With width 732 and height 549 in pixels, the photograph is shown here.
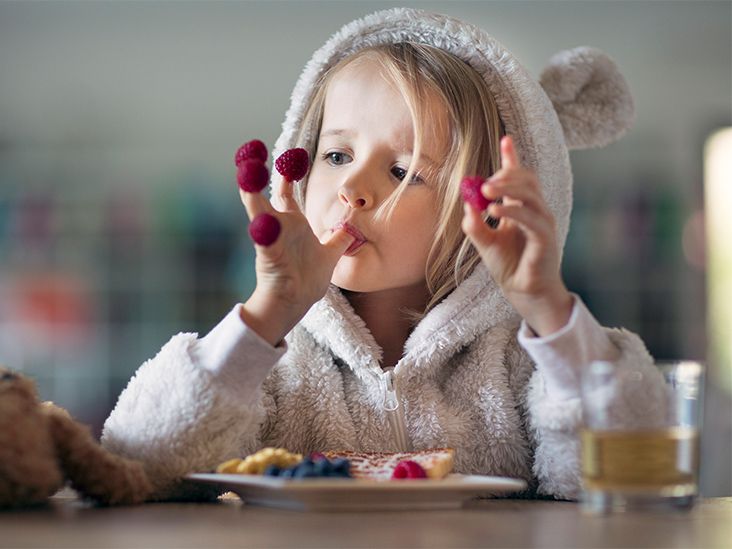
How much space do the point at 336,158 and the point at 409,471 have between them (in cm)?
48

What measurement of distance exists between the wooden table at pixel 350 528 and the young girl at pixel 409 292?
0.14 metres

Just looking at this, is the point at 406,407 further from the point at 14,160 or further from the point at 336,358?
the point at 14,160

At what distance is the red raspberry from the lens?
3.02ft

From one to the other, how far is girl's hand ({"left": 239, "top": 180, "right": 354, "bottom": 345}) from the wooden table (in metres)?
0.20

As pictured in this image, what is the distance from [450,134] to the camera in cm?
125

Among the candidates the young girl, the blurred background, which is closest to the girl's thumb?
the young girl

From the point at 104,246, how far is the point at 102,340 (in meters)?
0.33

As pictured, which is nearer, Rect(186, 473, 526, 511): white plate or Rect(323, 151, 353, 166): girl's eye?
Rect(186, 473, 526, 511): white plate

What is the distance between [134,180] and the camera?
3.84 meters

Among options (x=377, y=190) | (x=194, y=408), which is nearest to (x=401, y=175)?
(x=377, y=190)

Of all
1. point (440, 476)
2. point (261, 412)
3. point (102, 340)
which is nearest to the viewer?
point (440, 476)

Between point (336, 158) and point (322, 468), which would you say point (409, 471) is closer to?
point (322, 468)

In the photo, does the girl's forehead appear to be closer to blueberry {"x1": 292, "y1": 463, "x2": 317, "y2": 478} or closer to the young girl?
the young girl

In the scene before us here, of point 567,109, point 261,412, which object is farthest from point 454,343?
point 567,109
